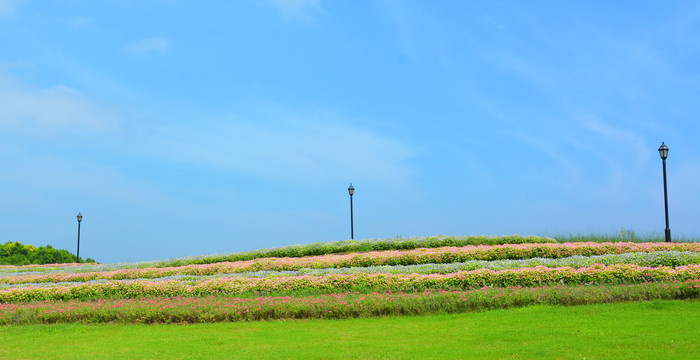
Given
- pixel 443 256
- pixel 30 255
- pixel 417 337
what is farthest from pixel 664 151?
pixel 30 255

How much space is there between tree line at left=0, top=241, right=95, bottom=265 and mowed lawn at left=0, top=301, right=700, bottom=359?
3292 cm

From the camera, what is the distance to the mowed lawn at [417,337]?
24.4 ft

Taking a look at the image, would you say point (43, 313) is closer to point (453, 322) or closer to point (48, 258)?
point (453, 322)

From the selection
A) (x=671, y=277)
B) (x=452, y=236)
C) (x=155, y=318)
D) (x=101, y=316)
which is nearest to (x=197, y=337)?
(x=155, y=318)

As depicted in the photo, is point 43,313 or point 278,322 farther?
point 43,313

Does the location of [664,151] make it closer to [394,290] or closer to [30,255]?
[394,290]

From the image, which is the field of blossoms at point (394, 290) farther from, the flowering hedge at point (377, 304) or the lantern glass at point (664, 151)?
the lantern glass at point (664, 151)

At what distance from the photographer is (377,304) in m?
10.8

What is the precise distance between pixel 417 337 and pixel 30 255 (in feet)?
131

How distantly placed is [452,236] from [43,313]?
15.4 m

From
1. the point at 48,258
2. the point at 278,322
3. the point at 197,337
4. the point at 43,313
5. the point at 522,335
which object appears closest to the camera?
the point at 522,335

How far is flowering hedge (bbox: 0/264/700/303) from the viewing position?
12.5 metres

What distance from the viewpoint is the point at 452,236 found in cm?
2289

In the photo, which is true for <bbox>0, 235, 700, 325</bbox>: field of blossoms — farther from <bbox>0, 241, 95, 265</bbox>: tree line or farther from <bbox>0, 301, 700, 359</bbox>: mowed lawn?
<bbox>0, 241, 95, 265</bbox>: tree line
